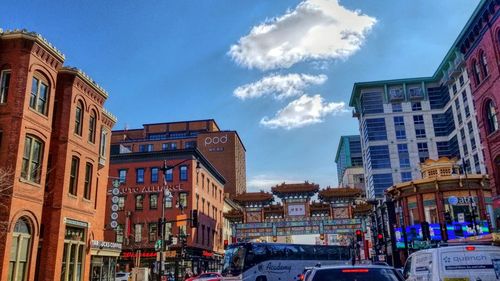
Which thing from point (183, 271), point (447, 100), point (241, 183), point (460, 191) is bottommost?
point (183, 271)

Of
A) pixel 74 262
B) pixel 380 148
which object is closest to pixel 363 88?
pixel 380 148

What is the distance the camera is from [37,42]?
2325 cm

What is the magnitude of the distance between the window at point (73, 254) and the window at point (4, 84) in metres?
8.44

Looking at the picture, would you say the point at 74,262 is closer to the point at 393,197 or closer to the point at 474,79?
the point at 474,79

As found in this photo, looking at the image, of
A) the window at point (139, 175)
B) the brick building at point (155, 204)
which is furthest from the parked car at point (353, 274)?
the window at point (139, 175)

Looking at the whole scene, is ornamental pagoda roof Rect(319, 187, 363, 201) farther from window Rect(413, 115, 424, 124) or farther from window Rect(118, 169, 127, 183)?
window Rect(413, 115, 424, 124)

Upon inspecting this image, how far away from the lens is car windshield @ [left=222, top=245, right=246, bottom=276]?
1180 inches

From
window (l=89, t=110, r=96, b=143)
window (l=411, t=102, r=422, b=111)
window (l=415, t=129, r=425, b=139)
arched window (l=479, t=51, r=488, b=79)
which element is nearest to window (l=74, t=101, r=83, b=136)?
window (l=89, t=110, r=96, b=143)

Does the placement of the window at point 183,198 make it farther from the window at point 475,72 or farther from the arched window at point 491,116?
the arched window at point 491,116

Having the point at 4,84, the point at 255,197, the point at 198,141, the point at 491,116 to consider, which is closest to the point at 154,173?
the point at 255,197

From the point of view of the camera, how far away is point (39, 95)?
2389 cm

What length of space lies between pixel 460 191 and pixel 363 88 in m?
43.0

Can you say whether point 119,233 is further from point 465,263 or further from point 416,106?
point 416,106

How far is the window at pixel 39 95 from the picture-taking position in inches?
922
